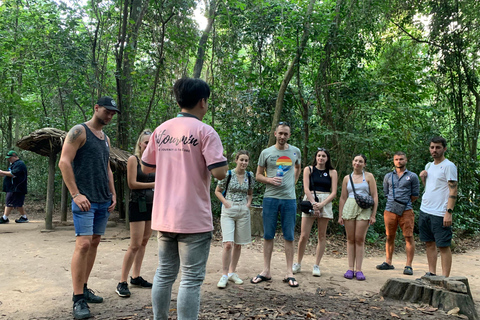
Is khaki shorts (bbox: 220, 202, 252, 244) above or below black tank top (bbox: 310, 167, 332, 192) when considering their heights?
below

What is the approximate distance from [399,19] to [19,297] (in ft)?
35.9

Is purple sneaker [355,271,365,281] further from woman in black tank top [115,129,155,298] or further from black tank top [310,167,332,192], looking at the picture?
woman in black tank top [115,129,155,298]

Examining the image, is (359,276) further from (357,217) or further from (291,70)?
(291,70)

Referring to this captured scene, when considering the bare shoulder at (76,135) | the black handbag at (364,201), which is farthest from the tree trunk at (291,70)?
the bare shoulder at (76,135)

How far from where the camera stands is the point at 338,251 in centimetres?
707

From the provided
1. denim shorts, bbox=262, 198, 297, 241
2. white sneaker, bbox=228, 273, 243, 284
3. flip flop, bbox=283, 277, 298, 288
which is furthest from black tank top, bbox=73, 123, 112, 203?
flip flop, bbox=283, 277, 298, 288

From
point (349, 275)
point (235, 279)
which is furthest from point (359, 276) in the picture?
point (235, 279)

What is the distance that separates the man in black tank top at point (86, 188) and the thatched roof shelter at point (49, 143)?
370 centimetres

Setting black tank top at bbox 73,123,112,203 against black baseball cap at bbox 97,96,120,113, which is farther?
black baseball cap at bbox 97,96,120,113

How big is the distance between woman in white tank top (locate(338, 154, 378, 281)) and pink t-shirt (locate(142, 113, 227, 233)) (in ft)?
10.9

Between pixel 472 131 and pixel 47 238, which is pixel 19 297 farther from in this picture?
pixel 472 131

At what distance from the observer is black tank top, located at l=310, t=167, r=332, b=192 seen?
5.04 meters

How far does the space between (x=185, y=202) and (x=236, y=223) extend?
2183 millimetres

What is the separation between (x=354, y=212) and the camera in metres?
5.04
